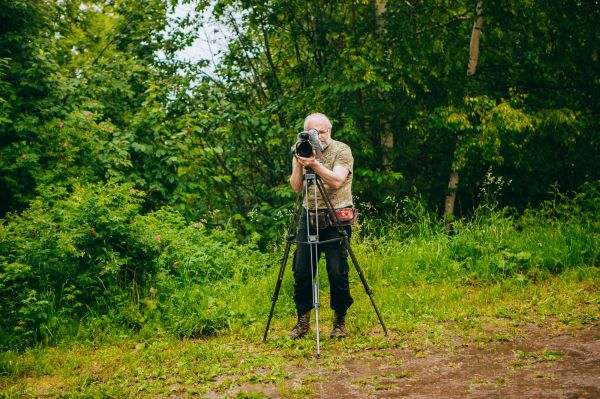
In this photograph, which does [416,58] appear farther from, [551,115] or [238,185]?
[238,185]

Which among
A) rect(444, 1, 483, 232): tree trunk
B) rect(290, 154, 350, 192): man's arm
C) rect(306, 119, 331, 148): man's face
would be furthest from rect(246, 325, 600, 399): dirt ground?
rect(444, 1, 483, 232): tree trunk

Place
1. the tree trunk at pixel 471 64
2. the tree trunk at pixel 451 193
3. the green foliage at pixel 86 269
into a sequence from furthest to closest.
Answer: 1. the tree trunk at pixel 451 193
2. the tree trunk at pixel 471 64
3. the green foliage at pixel 86 269

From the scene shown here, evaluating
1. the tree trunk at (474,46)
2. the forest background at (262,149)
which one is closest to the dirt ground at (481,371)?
the forest background at (262,149)

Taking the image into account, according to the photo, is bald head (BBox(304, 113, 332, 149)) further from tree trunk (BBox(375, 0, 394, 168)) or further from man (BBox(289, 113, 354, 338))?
tree trunk (BBox(375, 0, 394, 168))

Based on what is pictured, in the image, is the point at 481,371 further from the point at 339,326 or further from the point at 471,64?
the point at 471,64

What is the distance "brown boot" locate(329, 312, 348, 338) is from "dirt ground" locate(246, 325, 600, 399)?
451 mm

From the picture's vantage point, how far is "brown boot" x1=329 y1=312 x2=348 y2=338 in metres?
4.97

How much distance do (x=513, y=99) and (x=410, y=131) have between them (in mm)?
1859

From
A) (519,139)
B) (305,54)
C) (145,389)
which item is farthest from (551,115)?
(145,389)

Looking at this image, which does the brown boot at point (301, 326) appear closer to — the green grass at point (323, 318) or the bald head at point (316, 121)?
the green grass at point (323, 318)

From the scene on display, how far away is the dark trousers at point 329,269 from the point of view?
484cm

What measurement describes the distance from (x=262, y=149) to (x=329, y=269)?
6.44m

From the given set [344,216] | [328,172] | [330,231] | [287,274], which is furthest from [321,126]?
[287,274]

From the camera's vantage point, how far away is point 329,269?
4.86 m
